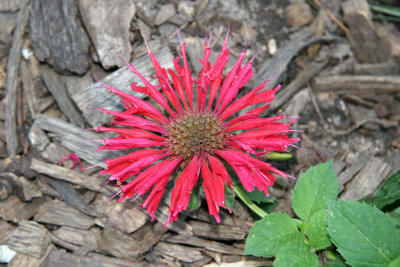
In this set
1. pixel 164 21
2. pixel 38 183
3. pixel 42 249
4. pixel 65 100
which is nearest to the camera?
pixel 42 249

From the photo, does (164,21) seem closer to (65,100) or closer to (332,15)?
(65,100)

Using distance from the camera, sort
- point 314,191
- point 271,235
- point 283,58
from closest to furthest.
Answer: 1. point 271,235
2. point 314,191
3. point 283,58

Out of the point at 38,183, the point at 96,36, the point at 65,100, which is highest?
the point at 96,36

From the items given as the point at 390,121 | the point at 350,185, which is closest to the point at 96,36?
the point at 350,185

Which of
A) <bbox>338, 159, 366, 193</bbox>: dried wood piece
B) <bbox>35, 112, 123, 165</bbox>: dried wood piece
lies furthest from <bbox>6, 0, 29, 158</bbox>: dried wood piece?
<bbox>338, 159, 366, 193</bbox>: dried wood piece

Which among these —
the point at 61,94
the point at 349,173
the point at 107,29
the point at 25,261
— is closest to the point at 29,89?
the point at 61,94

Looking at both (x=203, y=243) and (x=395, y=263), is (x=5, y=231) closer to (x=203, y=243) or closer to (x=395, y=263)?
(x=203, y=243)
